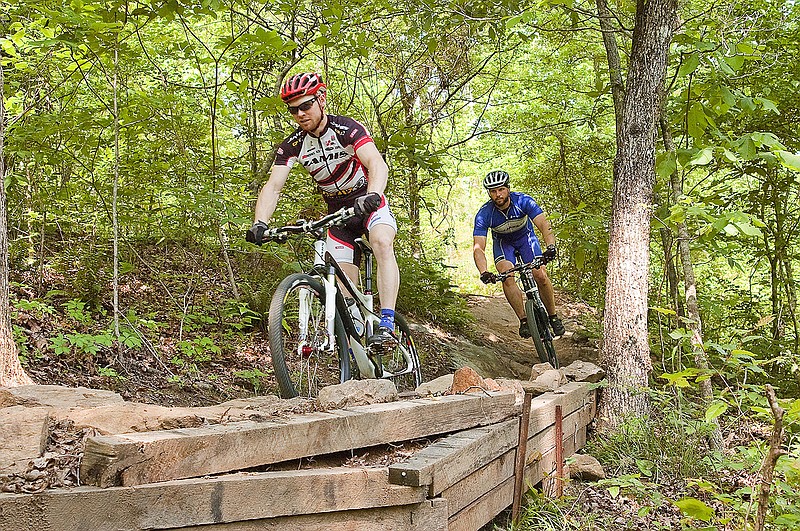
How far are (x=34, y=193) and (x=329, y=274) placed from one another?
189 inches

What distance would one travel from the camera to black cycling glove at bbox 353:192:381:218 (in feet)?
15.1

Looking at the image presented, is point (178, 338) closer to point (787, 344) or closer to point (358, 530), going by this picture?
point (358, 530)

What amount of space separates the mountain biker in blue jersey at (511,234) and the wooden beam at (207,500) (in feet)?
16.2

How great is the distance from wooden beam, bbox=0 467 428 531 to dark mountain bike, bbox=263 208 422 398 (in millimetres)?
1777

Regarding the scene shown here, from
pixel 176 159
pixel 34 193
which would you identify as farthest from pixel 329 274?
pixel 34 193

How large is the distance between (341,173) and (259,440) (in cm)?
291

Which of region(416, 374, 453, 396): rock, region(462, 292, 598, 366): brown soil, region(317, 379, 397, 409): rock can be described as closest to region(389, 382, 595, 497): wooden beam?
region(317, 379, 397, 409): rock

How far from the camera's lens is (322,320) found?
4898 millimetres

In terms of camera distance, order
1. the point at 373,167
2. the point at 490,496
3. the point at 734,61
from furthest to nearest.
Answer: the point at 373,167 → the point at 734,61 → the point at 490,496

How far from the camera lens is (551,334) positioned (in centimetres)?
764

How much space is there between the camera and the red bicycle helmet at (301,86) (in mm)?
4832

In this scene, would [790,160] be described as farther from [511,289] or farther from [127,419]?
[511,289]

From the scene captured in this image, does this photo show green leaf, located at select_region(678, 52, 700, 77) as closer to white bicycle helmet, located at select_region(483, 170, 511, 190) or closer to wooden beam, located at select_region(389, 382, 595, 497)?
wooden beam, located at select_region(389, 382, 595, 497)

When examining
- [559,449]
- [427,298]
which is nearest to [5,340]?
[559,449]
